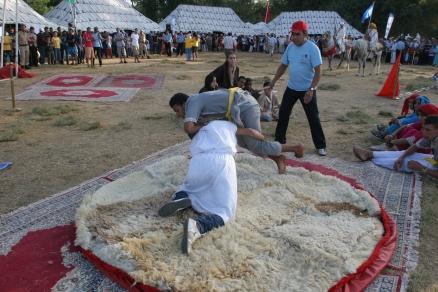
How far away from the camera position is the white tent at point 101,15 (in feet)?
76.1

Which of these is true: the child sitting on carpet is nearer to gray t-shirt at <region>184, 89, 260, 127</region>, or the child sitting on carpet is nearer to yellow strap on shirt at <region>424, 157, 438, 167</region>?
gray t-shirt at <region>184, 89, 260, 127</region>

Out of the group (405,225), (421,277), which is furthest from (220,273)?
(405,225)

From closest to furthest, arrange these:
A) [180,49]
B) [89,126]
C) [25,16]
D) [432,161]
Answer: [432,161] → [89,126] → [25,16] → [180,49]

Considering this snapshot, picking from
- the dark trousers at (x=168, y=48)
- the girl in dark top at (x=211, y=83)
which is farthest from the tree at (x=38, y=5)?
the girl in dark top at (x=211, y=83)

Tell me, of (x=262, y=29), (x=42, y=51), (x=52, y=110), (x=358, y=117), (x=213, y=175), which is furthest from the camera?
(x=262, y=29)

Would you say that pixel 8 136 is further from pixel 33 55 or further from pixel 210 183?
pixel 33 55

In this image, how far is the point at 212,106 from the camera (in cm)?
358

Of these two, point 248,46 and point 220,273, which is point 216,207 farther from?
point 248,46

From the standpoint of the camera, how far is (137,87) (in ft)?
37.0

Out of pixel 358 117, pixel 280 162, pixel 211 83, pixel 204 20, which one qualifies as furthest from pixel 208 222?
pixel 204 20

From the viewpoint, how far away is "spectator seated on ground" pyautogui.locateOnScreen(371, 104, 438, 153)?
4883 mm

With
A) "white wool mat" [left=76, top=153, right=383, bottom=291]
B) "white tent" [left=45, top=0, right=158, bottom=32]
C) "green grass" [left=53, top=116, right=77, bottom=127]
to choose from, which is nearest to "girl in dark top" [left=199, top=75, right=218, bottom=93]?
"white wool mat" [left=76, top=153, right=383, bottom=291]

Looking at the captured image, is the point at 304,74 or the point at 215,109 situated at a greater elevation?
the point at 304,74

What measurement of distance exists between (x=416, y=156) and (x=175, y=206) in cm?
298
